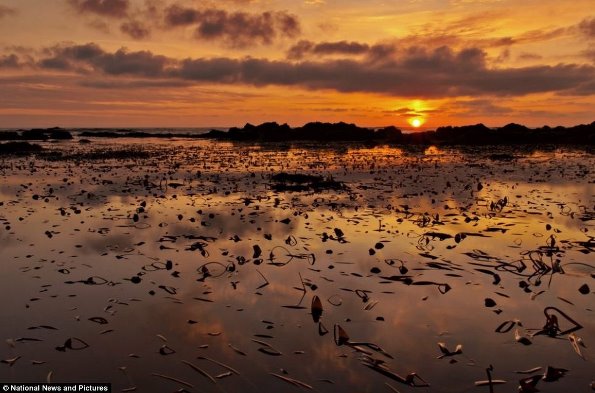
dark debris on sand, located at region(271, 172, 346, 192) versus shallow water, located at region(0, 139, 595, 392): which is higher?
dark debris on sand, located at region(271, 172, 346, 192)

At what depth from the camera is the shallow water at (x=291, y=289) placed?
5.57 meters

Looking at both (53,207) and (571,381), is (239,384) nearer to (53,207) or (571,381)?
(571,381)

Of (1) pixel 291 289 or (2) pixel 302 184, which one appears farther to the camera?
(2) pixel 302 184

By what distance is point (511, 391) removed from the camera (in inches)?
A: 200

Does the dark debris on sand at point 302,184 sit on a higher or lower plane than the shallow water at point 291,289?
higher

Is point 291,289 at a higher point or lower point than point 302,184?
→ lower

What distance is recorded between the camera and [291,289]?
8.27 m

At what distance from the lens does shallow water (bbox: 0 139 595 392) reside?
5570 mm

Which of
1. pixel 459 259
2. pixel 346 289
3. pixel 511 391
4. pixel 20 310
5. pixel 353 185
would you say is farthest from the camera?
pixel 353 185

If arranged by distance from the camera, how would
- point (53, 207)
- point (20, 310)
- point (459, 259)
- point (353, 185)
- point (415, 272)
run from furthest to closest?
point (353, 185), point (53, 207), point (459, 259), point (415, 272), point (20, 310)

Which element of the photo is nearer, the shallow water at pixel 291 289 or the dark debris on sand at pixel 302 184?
the shallow water at pixel 291 289

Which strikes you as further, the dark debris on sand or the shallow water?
the dark debris on sand

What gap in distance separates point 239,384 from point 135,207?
1244cm

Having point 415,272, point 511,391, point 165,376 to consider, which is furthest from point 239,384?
point 415,272
